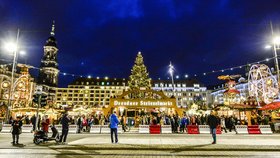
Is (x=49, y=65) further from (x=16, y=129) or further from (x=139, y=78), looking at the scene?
(x=16, y=129)

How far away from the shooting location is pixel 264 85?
2980cm

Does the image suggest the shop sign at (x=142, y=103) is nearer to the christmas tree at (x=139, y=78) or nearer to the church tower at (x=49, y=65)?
the christmas tree at (x=139, y=78)

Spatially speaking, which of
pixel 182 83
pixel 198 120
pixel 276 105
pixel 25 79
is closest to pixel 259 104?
pixel 276 105

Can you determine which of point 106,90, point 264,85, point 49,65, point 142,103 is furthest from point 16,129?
point 106,90

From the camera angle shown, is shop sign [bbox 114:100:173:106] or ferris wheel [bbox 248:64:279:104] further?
ferris wheel [bbox 248:64:279:104]

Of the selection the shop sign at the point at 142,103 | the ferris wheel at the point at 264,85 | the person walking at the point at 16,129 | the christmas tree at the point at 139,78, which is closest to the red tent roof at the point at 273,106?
the ferris wheel at the point at 264,85

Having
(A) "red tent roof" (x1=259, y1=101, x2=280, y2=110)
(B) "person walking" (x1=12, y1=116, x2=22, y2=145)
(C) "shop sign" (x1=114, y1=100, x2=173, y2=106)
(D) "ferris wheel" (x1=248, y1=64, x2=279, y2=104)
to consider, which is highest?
(D) "ferris wheel" (x1=248, y1=64, x2=279, y2=104)

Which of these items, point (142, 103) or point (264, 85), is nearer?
point (142, 103)

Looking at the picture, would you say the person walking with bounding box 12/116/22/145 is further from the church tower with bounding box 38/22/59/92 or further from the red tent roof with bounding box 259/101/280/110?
the church tower with bounding box 38/22/59/92

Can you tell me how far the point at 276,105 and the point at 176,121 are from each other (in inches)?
567

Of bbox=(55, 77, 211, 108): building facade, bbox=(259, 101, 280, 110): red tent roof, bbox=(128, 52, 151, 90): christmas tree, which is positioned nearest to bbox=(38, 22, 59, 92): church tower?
bbox=(55, 77, 211, 108): building facade

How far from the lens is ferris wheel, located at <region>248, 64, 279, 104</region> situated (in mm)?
29266

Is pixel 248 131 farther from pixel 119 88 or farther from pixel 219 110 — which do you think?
pixel 119 88

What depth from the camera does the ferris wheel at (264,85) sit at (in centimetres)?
2927
